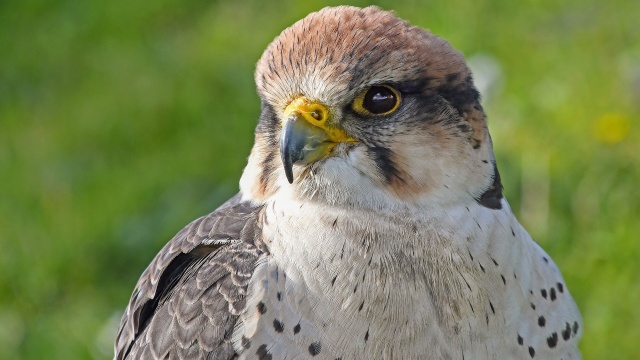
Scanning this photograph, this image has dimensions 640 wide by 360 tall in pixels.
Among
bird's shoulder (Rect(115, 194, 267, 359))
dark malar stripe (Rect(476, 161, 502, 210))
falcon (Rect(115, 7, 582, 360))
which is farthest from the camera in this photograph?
dark malar stripe (Rect(476, 161, 502, 210))

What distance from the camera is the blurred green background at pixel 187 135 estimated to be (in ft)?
20.1

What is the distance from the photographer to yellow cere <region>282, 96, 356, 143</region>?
3.72 meters

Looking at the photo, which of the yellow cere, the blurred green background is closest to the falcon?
the yellow cere

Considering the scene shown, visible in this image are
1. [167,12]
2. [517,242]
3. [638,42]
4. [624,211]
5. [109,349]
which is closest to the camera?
[517,242]

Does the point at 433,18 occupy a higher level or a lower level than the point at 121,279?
higher

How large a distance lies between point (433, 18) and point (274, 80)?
4.08 meters

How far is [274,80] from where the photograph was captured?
153 inches

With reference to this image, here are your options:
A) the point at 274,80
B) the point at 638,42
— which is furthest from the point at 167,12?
the point at 274,80

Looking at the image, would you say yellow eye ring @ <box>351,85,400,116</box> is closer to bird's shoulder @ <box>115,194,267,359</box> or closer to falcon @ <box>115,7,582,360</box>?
falcon @ <box>115,7,582,360</box>

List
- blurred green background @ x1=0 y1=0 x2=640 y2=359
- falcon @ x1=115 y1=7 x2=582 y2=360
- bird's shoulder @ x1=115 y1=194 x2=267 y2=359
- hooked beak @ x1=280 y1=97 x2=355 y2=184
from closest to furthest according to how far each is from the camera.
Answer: hooked beak @ x1=280 y1=97 x2=355 y2=184, falcon @ x1=115 y1=7 x2=582 y2=360, bird's shoulder @ x1=115 y1=194 x2=267 y2=359, blurred green background @ x1=0 y1=0 x2=640 y2=359

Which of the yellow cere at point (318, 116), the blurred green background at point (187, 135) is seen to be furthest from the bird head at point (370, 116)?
the blurred green background at point (187, 135)

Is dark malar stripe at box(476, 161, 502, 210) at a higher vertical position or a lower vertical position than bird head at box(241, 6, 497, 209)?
lower

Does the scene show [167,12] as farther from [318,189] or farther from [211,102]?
[318,189]

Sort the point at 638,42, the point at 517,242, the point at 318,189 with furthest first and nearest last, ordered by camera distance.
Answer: the point at 638,42
the point at 517,242
the point at 318,189
